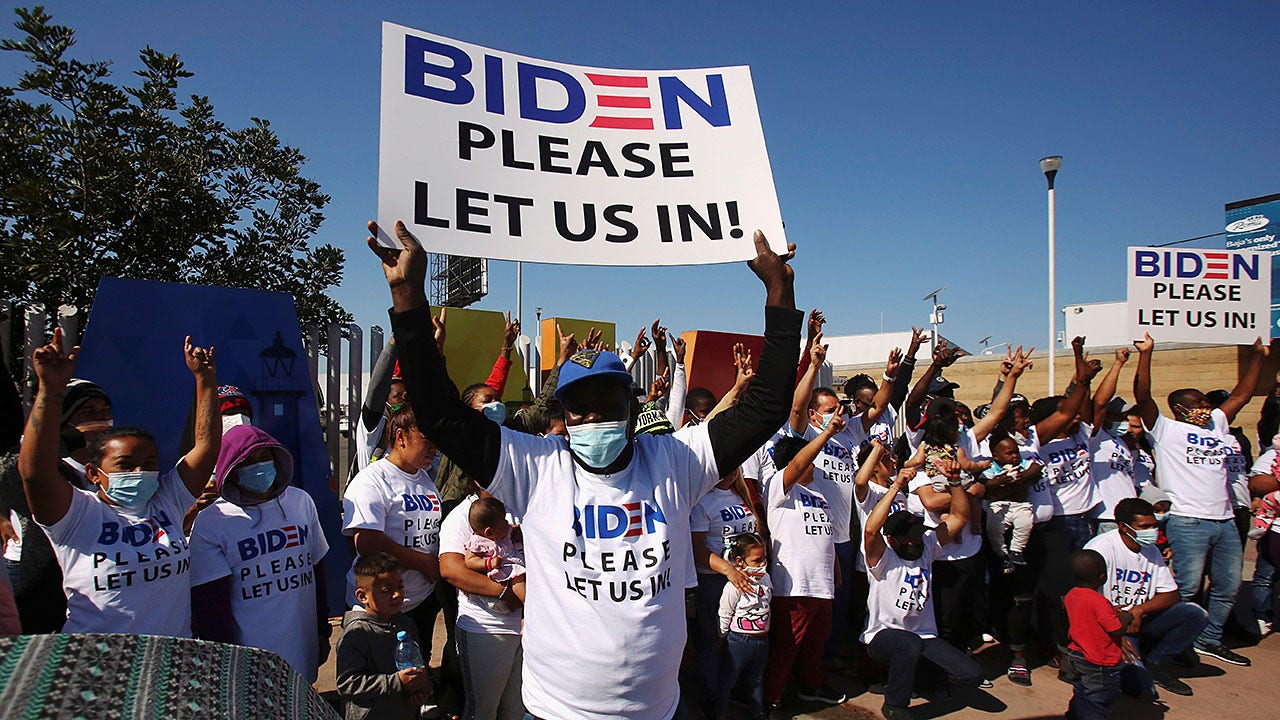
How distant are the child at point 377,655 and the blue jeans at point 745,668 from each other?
189 centimetres

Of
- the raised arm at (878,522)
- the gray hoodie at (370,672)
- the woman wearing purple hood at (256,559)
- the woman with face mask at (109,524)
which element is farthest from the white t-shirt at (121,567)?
the raised arm at (878,522)

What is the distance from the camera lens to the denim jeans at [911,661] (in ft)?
14.5

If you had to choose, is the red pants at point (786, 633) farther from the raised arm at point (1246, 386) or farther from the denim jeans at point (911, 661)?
the raised arm at point (1246, 386)

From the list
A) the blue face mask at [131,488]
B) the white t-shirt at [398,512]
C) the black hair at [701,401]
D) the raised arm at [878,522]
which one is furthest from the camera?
the black hair at [701,401]

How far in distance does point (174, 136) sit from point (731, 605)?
309 inches

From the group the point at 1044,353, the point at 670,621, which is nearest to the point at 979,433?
the point at 670,621

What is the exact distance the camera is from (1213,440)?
597 cm

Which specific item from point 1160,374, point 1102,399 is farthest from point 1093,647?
point 1160,374

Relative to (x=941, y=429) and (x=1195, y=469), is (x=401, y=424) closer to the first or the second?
(x=941, y=429)

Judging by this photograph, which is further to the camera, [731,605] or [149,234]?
[149,234]

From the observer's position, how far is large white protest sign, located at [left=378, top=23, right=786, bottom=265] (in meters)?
2.80

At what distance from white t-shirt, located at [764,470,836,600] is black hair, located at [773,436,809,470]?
90mm

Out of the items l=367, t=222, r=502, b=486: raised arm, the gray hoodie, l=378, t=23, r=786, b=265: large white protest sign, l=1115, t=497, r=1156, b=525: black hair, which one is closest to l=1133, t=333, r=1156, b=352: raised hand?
l=1115, t=497, r=1156, b=525: black hair

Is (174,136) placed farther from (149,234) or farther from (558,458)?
(558,458)
